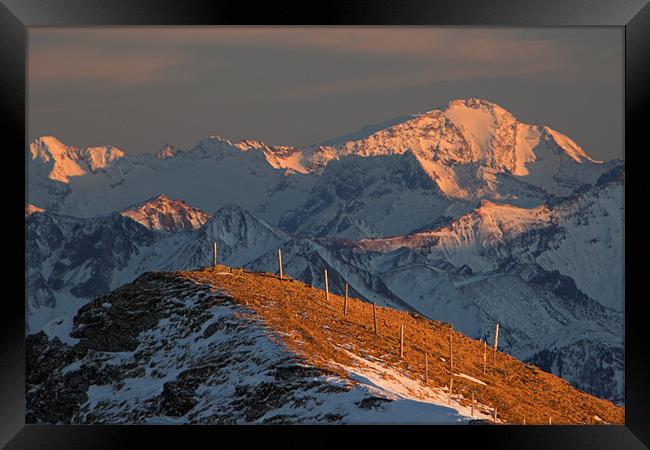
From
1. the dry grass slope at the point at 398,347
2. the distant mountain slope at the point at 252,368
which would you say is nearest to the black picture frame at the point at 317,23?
the distant mountain slope at the point at 252,368

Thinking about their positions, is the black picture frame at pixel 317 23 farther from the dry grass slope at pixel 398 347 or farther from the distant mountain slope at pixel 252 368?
the dry grass slope at pixel 398 347

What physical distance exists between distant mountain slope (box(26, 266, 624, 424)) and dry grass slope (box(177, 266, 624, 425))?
0.16 meters

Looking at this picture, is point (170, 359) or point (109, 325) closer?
point (170, 359)

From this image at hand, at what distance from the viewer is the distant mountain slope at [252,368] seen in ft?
171

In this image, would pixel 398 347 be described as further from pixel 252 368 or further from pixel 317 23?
pixel 317 23

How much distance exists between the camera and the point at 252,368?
57.0m

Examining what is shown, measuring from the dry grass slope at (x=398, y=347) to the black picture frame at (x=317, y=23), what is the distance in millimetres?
24257

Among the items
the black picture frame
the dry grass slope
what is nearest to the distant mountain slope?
the dry grass slope

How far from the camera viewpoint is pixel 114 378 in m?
63.8

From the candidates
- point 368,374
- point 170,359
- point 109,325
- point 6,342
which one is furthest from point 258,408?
point 6,342

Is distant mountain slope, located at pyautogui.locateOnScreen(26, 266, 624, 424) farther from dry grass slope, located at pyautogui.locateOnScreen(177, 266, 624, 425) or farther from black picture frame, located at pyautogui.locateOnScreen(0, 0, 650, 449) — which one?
black picture frame, located at pyautogui.locateOnScreen(0, 0, 650, 449)

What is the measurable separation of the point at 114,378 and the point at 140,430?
108 feet

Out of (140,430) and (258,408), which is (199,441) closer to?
(140,430)

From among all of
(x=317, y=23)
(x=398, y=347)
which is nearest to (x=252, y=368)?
(x=398, y=347)
